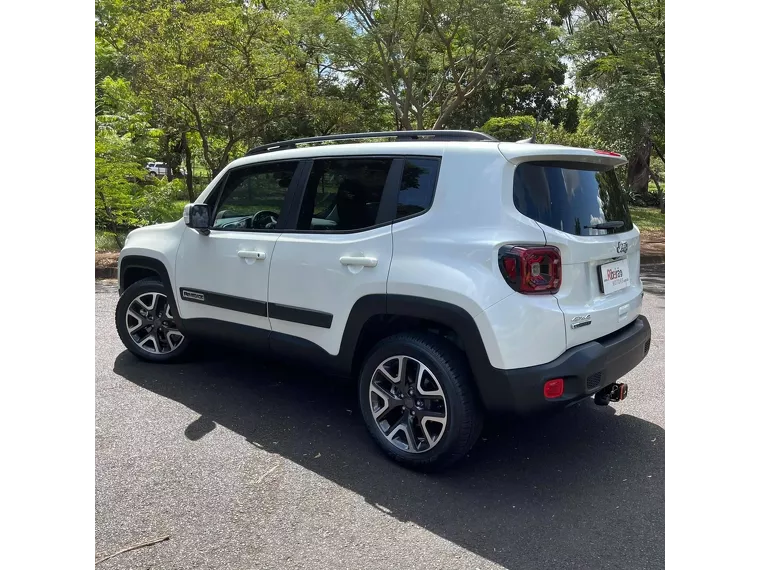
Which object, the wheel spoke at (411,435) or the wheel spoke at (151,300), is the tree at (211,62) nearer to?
the wheel spoke at (151,300)

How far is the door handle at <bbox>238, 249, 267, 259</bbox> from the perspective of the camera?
3967mm

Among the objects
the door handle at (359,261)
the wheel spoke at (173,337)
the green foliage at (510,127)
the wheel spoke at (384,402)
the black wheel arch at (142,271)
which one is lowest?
the wheel spoke at (384,402)

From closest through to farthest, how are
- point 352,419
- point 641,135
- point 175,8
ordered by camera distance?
point 352,419 < point 175,8 < point 641,135

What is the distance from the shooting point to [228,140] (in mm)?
13328

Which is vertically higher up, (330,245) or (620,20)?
(620,20)

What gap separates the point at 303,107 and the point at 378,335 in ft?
36.9

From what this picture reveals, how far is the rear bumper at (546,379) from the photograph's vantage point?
2908mm

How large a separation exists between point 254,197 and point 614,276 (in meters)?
2.52

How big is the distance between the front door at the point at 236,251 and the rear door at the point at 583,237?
1762 millimetres

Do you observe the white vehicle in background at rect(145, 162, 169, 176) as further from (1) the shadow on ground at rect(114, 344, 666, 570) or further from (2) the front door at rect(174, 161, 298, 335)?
(1) the shadow on ground at rect(114, 344, 666, 570)

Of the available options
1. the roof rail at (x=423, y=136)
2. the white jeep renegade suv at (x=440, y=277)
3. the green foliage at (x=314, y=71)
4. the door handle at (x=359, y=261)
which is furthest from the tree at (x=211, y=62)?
the door handle at (x=359, y=261)

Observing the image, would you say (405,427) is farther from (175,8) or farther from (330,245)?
(175,8)

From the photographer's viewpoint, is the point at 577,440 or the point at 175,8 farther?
the point at 175,8

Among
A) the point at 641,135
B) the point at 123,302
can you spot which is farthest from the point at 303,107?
the point at 123,302
